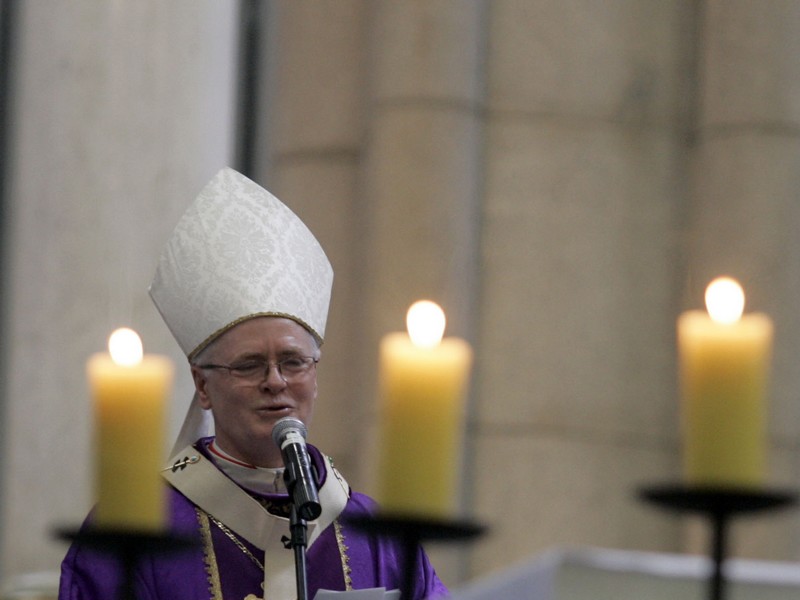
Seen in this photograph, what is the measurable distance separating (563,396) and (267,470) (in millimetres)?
2499

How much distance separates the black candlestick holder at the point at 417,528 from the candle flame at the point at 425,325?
179mm

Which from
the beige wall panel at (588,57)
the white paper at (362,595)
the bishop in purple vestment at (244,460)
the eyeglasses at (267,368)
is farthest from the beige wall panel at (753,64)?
the white paper at (362,595)

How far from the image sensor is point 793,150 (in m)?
5.96

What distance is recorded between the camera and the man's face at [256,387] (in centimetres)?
375

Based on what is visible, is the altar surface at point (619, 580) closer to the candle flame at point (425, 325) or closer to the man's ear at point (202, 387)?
the candle flame at point (425, 325)

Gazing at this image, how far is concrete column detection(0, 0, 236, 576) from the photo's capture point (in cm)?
537

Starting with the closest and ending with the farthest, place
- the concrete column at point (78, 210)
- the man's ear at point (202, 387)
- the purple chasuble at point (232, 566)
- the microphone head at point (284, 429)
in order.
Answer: the microphone head at point (284, 429) < the purple chasuble at point (232, 566) < the man's ear at point (202, 387) < the concrete column at point (78, 210)

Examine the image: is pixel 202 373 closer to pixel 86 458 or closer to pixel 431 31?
pixel 86 458

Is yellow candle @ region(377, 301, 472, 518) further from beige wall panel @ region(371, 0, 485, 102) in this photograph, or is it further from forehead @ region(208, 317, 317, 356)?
beige wall panel @ region(371, 0, 485, 102)

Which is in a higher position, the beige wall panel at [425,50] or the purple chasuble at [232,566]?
the beige wall panel at [425,50]

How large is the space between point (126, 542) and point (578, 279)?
15.6ft

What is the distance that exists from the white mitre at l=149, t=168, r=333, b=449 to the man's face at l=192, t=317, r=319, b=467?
5 centimetres

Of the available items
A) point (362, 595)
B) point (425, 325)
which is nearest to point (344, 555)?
point (362, 595)

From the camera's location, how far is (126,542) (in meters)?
1.54
